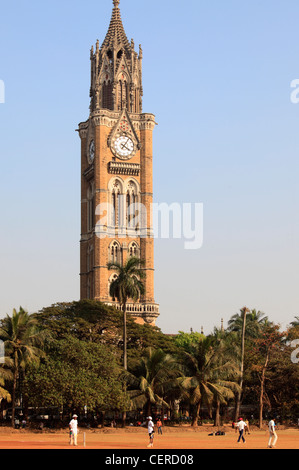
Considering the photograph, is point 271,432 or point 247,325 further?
point 247,325

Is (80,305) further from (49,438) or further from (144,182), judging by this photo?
(49,438)

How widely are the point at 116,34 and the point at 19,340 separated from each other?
6999cm

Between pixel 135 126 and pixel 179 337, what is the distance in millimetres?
29050

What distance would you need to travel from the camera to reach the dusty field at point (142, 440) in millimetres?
45719

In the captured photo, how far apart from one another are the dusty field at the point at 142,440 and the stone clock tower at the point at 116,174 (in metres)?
47.5

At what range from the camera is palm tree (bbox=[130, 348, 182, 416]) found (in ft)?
215

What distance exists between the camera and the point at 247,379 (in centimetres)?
7256

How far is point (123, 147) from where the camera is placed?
116625 millimetres

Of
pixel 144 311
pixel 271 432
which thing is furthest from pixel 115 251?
pixel 271 432

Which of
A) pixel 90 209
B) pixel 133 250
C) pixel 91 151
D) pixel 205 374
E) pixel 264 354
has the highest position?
pixel 91 151

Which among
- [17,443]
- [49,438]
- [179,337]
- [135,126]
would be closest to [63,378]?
[49,438]

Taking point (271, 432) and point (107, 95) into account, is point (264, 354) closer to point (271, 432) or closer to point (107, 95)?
point (271, 432)

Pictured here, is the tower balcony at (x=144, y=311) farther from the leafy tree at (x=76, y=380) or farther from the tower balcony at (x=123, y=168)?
the leafy tree at (x=76, y=380)
